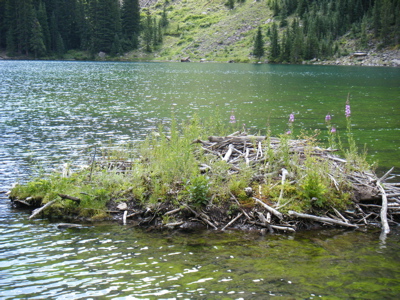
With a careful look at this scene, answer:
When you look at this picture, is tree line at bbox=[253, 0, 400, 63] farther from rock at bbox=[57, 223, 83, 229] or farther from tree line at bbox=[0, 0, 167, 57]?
rock at bbox=[57, 223, 83, 229]

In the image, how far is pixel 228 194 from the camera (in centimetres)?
1108


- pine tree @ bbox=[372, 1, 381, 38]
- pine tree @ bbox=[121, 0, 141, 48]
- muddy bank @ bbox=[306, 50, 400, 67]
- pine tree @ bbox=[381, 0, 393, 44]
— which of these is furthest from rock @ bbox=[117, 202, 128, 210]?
pine tree @ bbox=[121, 0, 141, 48]

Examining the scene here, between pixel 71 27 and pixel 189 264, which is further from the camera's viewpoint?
pixel 71 27

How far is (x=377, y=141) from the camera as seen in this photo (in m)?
22.1

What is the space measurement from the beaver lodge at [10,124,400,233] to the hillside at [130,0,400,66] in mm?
108539

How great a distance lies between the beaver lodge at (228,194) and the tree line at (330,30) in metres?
124

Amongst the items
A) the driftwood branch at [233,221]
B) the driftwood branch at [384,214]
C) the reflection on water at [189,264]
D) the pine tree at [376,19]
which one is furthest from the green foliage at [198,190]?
the pine tree at [376,19]

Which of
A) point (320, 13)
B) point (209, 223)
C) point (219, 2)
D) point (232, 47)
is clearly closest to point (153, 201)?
point (209, 223)

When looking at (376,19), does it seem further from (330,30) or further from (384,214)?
(384,214)

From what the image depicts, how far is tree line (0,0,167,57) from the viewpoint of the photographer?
138 m

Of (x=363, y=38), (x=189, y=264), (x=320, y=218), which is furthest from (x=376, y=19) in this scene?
(x=189, y=264)

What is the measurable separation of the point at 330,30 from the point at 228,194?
463 feet

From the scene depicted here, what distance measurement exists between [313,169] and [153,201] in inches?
190

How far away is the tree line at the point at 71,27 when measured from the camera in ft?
454
